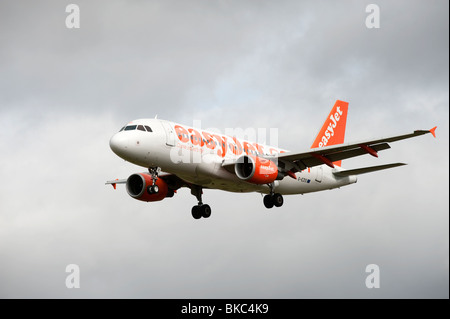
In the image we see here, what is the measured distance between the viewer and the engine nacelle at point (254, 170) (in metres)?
46.3

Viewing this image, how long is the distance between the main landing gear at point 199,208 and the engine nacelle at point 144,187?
207 centimetres

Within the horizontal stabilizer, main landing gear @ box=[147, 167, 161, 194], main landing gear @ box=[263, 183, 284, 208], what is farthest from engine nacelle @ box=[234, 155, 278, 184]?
the horizontal stabilizer

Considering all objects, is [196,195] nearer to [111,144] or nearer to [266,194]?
[266,194]

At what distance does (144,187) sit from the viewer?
49906 mm

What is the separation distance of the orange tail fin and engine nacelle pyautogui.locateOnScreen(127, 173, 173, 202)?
13.2m

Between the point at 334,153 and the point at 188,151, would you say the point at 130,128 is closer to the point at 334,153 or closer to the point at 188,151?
the point at 188,151

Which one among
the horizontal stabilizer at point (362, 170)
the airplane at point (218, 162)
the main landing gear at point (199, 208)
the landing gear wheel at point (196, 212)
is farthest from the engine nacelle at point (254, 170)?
the horizontal stabilizer at point (362, 170)

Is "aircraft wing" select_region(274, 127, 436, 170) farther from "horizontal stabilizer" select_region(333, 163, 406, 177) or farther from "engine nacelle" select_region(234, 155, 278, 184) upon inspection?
"horizontal stabilizer" select_region(333, 163, 406, 177)

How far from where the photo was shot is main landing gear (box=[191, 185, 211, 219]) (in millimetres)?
52094

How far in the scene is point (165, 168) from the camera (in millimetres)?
45000

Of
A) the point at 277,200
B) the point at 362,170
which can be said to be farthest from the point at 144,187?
the point at 362,170

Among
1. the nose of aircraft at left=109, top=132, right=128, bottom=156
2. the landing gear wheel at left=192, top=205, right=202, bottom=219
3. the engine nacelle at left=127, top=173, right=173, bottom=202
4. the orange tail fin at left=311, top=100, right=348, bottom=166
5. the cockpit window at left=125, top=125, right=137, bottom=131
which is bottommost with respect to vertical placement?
the landing gear wheel at left=192, top=205, right=202, bottom=219

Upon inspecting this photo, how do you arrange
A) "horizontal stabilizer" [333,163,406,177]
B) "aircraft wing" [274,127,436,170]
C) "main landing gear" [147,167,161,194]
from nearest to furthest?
"aircraft wing" [274,127,436,170]
"main landing gear" [147,167,161,194]
"horizontal stabilizer" [333,163,406,177]

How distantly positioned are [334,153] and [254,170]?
5.69 metres
